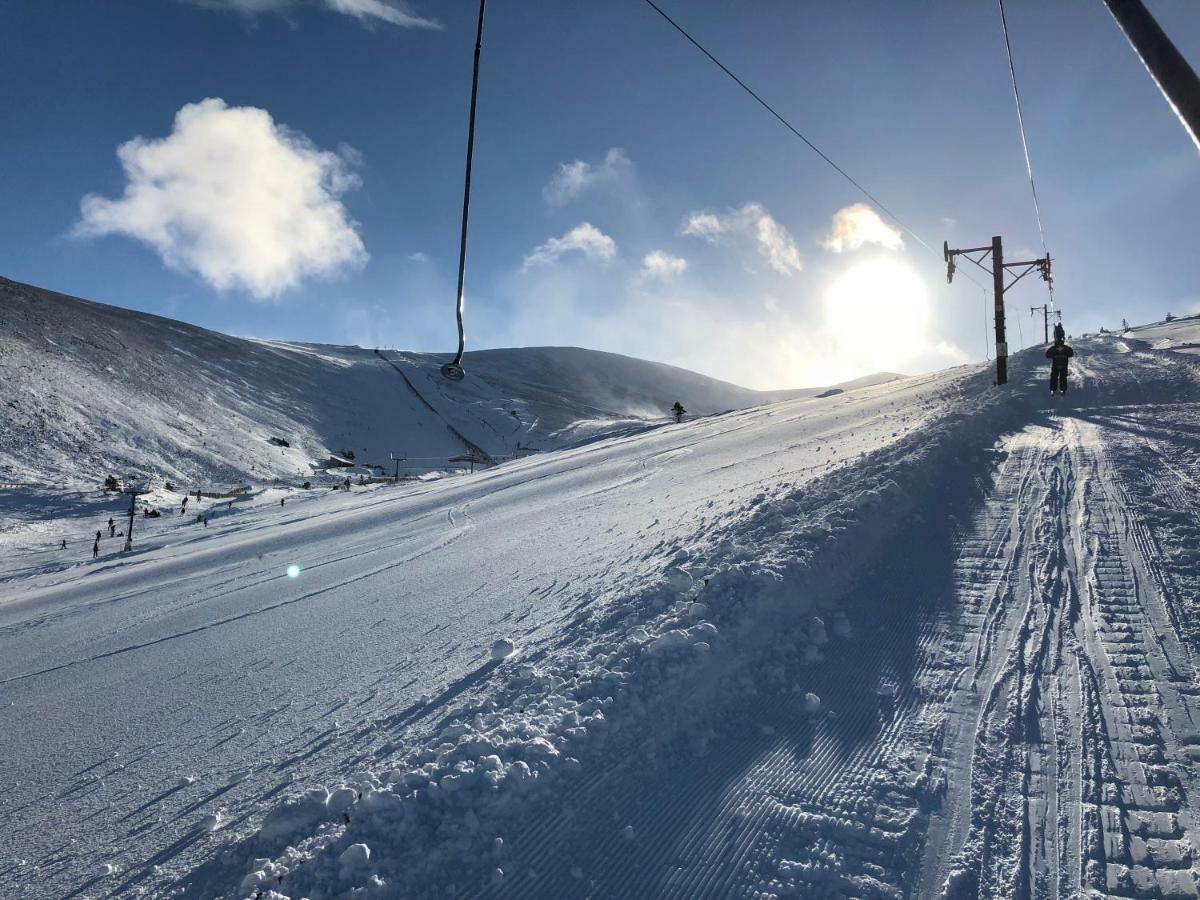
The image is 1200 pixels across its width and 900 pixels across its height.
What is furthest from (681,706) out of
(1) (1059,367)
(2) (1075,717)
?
(1) (1059,367)

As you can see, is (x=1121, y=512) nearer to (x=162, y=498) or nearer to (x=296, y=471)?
(x=162, y=498)

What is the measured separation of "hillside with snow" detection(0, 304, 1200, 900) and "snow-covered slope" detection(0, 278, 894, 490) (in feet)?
100

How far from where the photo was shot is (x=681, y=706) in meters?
4.65

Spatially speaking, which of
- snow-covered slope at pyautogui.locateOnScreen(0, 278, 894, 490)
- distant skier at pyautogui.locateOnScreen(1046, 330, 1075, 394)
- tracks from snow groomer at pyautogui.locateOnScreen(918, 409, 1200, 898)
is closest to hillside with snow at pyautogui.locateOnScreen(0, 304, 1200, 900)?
tracks from snow groomer at pyautogui.locateOnScreen(918, 409, 1200, 898)

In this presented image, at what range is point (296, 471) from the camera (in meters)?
41.1

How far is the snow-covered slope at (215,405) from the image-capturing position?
117 ft

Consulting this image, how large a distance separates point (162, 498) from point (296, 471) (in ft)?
41.6

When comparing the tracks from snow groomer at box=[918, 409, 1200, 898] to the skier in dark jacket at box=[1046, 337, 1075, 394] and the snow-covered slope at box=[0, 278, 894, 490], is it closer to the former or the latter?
the skier in dark jacket at box=[1046, 337, 1075, 394]

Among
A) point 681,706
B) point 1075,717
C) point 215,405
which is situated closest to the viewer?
point 1075,717

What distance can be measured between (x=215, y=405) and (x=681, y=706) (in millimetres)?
57363

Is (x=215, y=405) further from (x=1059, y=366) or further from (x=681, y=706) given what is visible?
(x=681, y=706)

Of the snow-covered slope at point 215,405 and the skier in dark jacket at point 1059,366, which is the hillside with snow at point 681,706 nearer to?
the skier in dark jacket at point 1059,366

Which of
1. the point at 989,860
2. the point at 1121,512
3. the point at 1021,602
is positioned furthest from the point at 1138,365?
the point at 989,860

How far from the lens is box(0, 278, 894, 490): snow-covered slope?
35.6 metres
